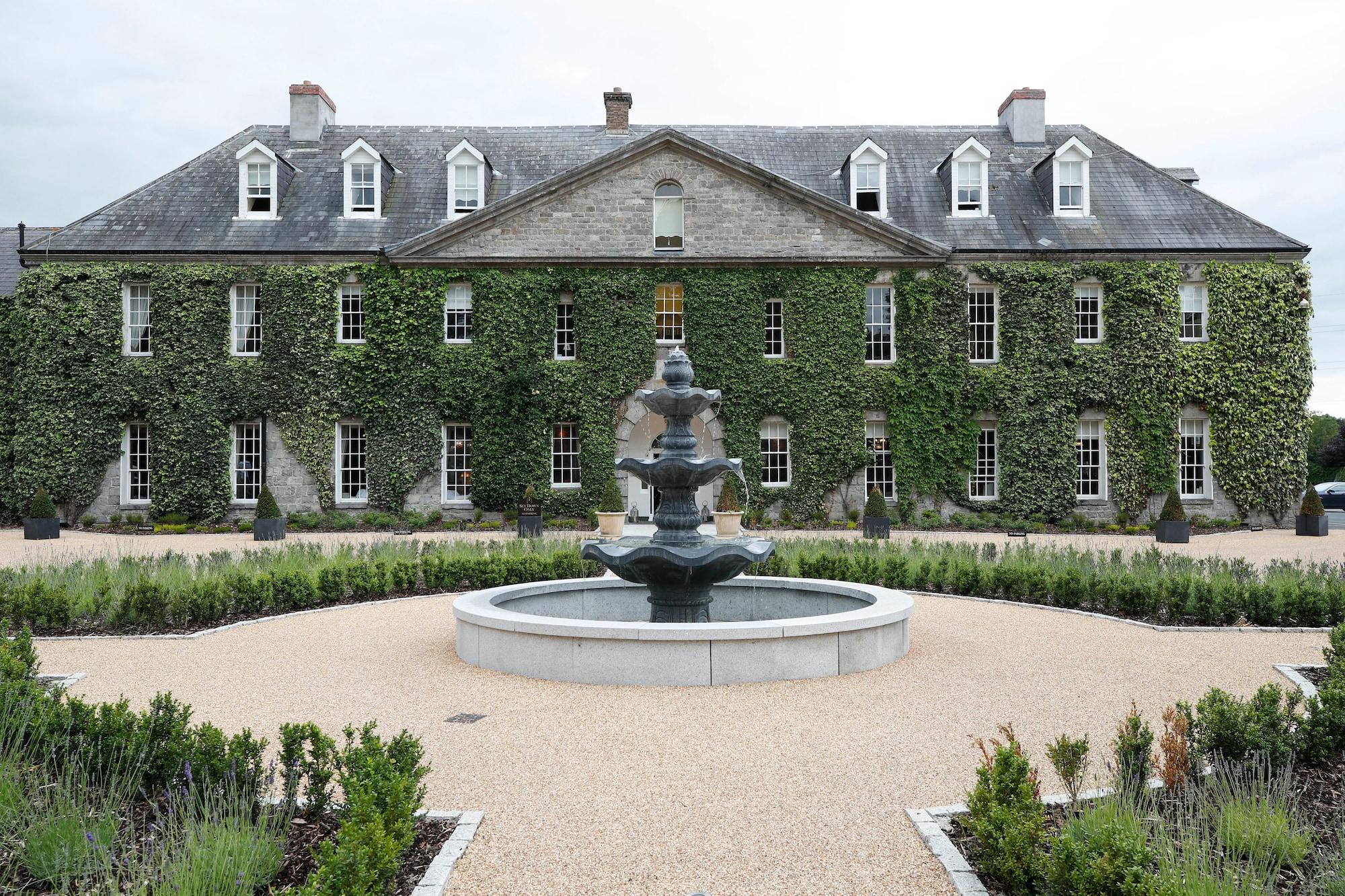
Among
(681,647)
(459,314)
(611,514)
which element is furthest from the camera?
(459,314)

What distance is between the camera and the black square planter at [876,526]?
72.7 feet

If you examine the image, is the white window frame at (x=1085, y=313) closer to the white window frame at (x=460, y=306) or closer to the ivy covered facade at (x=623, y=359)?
the ivy covered facade at (x=623, y=359)

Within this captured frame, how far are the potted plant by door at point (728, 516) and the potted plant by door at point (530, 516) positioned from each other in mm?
4346

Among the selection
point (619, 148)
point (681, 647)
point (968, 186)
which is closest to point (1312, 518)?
point (968, 186)

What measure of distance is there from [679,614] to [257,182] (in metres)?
22.8

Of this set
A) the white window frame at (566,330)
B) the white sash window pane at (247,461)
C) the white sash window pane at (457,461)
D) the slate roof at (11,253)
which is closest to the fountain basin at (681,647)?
the white sash window pane at (457,461)

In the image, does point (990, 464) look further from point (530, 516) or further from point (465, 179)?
point (465, 179)

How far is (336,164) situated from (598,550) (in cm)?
2310

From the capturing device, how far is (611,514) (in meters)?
22.6

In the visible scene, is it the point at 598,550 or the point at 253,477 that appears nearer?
the point at 598,550

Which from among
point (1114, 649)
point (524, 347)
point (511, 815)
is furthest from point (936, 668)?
point (524, 347)

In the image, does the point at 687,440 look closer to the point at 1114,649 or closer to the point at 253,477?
the point at 1114,649

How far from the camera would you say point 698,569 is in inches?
363

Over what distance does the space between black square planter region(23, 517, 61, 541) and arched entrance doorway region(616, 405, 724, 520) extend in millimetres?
14239
